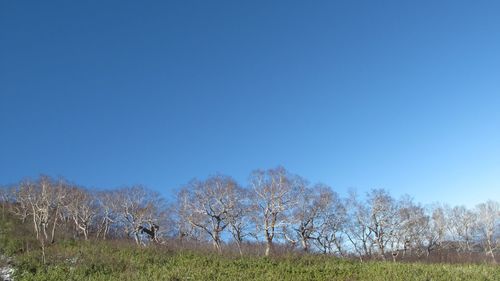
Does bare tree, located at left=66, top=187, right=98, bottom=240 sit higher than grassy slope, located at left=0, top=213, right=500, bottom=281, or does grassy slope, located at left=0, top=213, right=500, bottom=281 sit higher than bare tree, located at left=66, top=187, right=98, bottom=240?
bare tree, located at left=66, top=187, right=98, bottom=240

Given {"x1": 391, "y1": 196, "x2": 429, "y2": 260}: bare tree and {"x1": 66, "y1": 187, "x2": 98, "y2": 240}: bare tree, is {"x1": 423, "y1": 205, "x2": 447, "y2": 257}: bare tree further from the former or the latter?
{"x1": 66, "y1": 187, "x2": 98, "y2": 240}: bare tree

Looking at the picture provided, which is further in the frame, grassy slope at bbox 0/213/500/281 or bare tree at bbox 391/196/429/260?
bare tree at bbox 391/196/429/260

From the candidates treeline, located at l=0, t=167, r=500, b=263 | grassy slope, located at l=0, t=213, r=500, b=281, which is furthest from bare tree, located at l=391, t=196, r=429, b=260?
grassy slope, located at l=0, t=213, r=500, b=281

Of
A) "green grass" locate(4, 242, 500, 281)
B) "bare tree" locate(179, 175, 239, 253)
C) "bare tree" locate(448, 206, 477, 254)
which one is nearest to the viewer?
"green grass" locate(4, 242, 500, 281)

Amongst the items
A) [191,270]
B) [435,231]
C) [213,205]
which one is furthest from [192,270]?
[435,231]

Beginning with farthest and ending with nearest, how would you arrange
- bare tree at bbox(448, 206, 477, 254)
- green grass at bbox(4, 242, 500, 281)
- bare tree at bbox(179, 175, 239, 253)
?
bare tree at bbox(448, 206, 477, 254) → bare tree at bbox(179, 175, 239, 253) → green grass at bbox(4, 242, 500, 281)

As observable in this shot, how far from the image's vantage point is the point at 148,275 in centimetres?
2430

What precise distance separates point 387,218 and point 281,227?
24.3 m

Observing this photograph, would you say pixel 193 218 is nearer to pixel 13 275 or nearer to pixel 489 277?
pixel 13 275

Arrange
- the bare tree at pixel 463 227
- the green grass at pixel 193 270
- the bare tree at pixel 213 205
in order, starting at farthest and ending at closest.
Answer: the bare tree at pixel 463 227
the bare tree at pixel 213 205
the green grass at pixel 193 270

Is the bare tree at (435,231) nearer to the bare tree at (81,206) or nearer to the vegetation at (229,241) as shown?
the vegetation at (229,241)

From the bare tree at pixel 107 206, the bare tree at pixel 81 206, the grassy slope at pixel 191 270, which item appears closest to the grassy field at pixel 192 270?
the grassy slope at pixel 191 270

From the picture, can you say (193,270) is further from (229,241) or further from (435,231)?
(435,231)

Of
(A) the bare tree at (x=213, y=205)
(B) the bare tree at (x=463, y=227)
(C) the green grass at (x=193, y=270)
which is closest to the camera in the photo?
(C) the green grass at (x=193, y=270)
